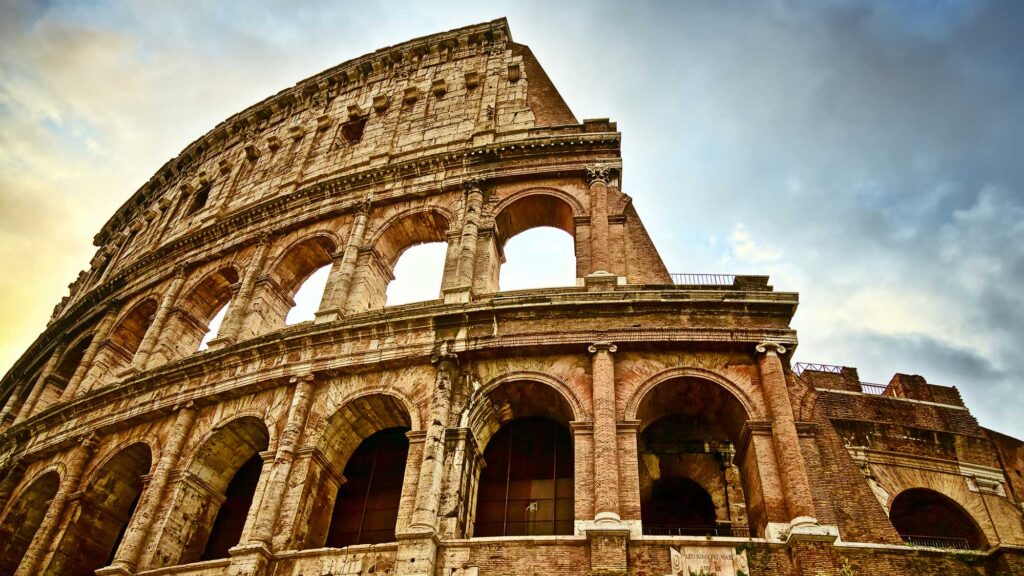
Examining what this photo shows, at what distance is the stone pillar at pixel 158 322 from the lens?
603 inches

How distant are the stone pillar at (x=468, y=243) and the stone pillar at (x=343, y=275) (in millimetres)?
2354

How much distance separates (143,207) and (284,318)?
41.2 feet

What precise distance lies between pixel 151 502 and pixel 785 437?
10.3 m

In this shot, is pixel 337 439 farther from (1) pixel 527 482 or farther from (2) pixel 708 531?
(2) pixel 708 531

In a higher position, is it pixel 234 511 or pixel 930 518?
pixel 930 518

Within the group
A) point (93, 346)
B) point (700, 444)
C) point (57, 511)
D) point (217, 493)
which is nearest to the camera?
point (700, 444)

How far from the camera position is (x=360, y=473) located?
12.1 meters

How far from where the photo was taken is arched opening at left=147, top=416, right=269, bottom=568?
1155cm

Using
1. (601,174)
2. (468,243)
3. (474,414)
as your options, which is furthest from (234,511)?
(601,174)

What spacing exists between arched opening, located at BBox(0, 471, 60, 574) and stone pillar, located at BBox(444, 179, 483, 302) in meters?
9.41

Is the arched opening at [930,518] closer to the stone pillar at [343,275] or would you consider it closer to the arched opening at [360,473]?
the arched opening at [360,473]

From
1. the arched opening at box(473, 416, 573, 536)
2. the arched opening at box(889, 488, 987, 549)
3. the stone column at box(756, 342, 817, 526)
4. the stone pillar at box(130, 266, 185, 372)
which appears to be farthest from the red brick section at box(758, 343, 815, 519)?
the stone pillar at box(130, 266, 185, 372)

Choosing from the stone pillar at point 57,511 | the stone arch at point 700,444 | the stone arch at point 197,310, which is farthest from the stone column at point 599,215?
the stone pillar at point 57,511

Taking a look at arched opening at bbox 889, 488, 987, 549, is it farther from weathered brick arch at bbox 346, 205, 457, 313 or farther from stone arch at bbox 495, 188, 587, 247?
weathered brick arch at bbox 346, 205, 457, 313
